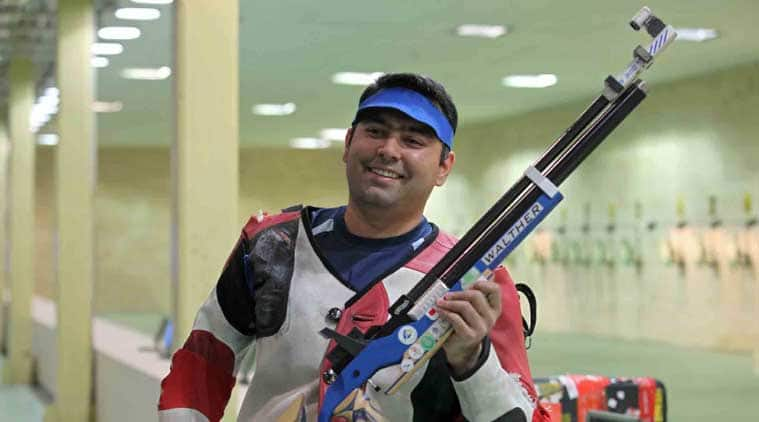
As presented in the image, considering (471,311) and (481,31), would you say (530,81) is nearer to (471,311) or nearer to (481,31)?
(481,31)

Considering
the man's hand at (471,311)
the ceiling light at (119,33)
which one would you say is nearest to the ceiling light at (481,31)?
the ceiling light at (119,33)

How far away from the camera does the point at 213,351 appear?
7.58ft

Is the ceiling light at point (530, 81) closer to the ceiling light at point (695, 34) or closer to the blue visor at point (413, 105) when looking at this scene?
the ceiling light at point (695, 34)

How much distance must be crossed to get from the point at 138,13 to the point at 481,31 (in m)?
2.77

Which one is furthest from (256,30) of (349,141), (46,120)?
(46,120)

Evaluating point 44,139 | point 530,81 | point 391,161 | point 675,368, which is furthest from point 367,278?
point 44,139

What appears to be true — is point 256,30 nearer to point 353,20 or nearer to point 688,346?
point 353,20

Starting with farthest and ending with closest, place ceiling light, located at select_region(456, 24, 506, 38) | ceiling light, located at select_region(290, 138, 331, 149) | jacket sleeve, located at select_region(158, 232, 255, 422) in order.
Result: ceiling light, located at select_region(290, 138, 331, 149), ceiling light, located at select_region(456, 24, 506, 38), jacket sleeve, located at select_region(158, 232, 255, 422)

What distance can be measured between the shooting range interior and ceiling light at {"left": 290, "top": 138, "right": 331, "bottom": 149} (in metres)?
0.03

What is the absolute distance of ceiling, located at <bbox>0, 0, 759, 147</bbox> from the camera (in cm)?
669

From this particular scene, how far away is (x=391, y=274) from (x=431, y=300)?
216 mm

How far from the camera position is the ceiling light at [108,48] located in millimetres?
11297

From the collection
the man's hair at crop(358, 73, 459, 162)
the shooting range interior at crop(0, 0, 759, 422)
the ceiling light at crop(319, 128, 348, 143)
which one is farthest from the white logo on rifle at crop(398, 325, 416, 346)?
the ceiling light at crop(319, 128, 348, 143)

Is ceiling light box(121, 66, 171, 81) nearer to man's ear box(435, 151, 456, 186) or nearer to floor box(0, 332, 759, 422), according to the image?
floor box(0, 332, 759, 422)
